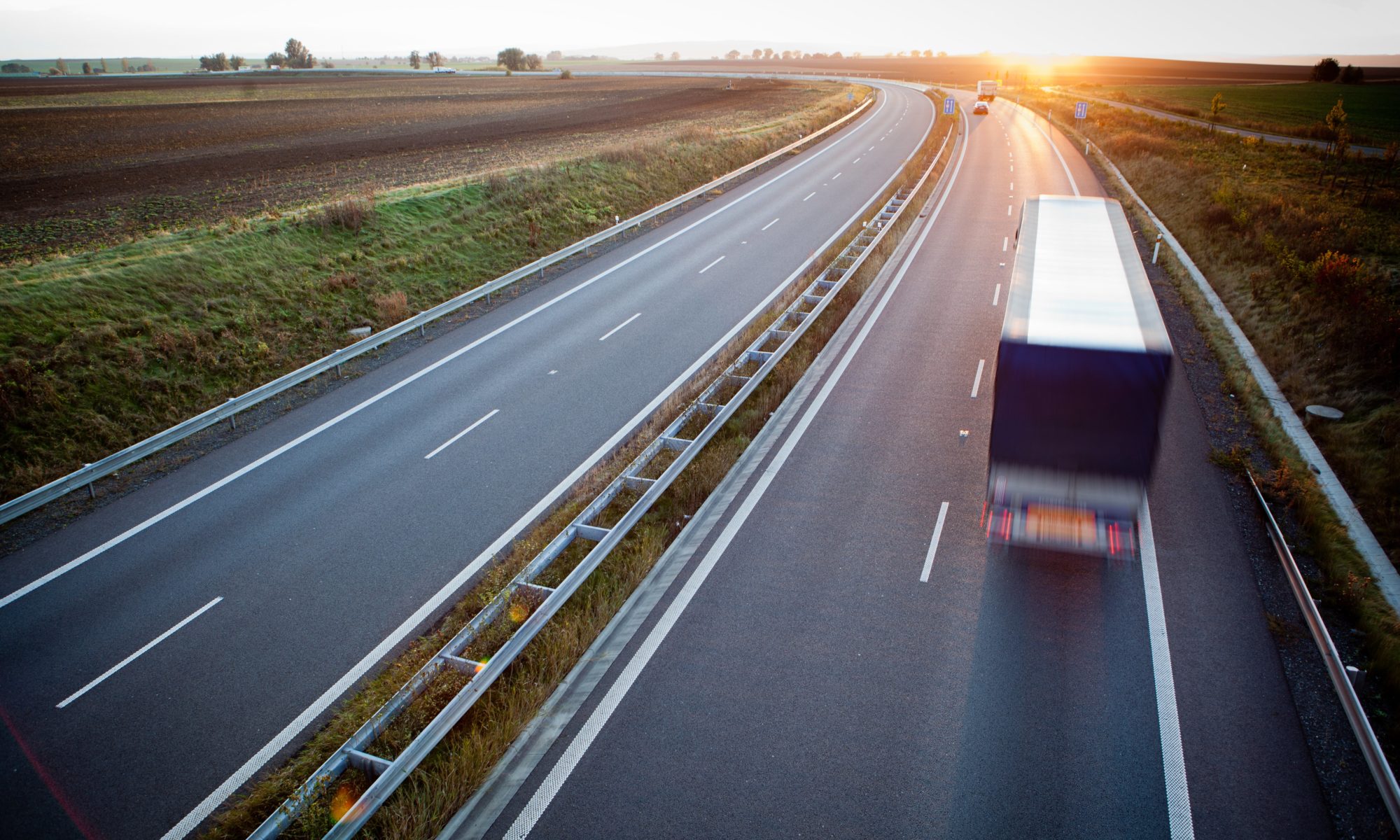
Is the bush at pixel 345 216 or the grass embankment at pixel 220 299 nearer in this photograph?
the grass embankment at pixel 220 299

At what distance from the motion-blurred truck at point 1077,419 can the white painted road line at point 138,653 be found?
10.2 meters

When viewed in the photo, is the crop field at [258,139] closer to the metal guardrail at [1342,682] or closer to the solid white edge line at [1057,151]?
the solid white edge line at [1057,151]

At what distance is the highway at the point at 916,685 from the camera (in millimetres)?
6477

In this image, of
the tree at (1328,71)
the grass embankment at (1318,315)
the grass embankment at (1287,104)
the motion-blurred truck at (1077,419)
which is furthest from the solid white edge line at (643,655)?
the tree at (1328,71)

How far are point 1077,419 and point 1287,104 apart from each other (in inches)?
3352

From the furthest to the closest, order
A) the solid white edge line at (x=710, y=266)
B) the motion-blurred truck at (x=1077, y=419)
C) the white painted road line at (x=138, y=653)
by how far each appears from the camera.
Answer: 1. the solid white edge line at (x=710, y=266)
2. the motion-blurred truck at (x=1077, y=419)
3. the white painted road line at (x=138, y=653)

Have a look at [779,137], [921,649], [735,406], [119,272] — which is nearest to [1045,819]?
[921,649]

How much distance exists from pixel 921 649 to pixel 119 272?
19617 mm

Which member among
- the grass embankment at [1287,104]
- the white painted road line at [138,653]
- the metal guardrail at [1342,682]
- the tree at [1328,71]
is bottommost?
the white painted road line at [138,653]

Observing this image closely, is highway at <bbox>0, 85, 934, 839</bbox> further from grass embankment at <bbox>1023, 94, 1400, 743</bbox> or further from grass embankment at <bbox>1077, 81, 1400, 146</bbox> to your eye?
grass embankment at <bbox>1077, 81, 1400, 146</bbox>

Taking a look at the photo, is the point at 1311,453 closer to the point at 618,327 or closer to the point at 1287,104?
the point at 618,327

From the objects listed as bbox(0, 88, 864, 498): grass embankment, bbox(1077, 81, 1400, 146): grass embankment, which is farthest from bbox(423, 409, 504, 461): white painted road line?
bbox(1077, 81, 1400, 146): grass embankment

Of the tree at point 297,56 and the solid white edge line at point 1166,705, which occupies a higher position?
the tree at point 297,56

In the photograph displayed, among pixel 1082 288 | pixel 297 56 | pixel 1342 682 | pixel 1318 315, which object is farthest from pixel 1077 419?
pixel 297 56
